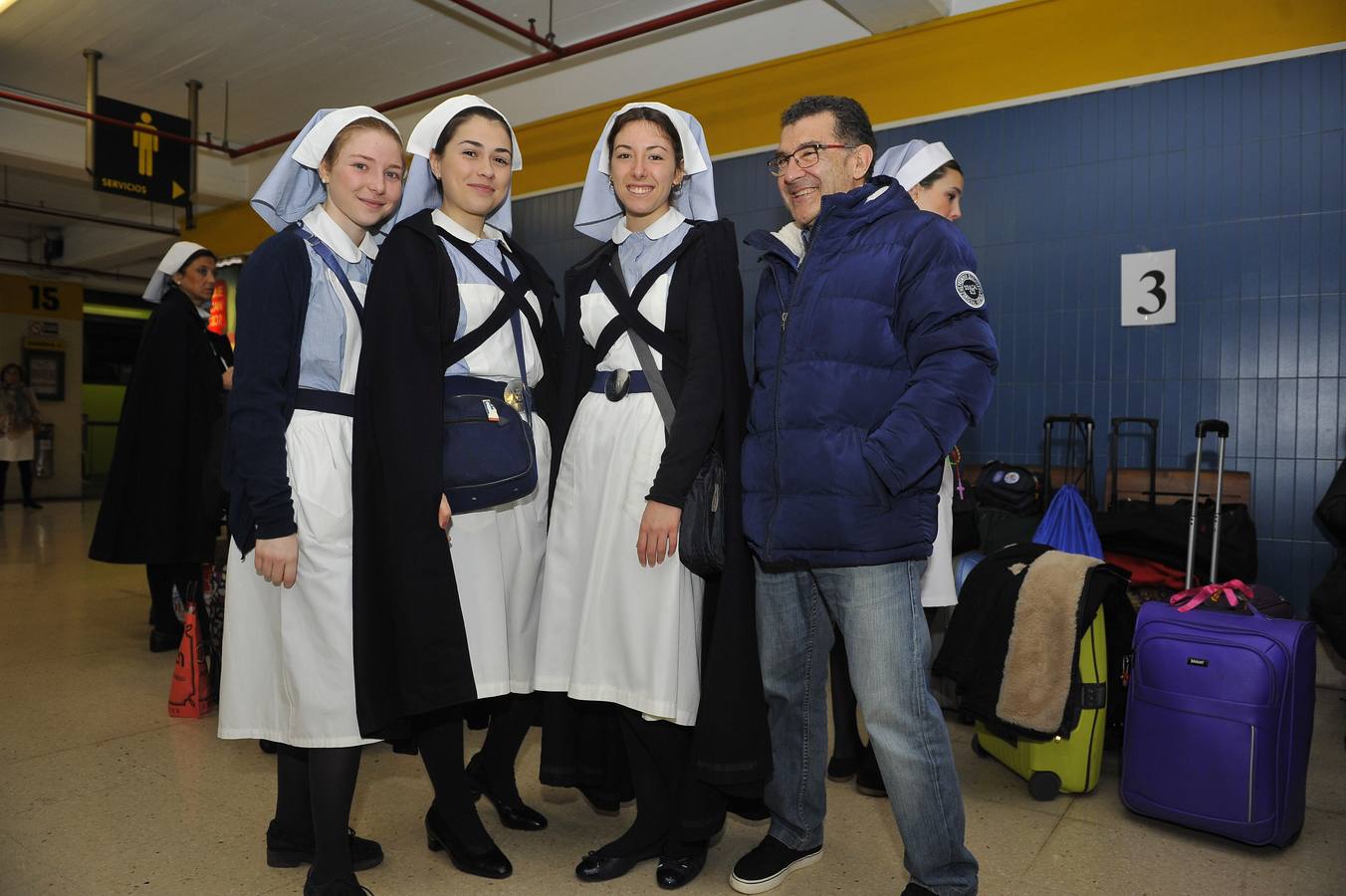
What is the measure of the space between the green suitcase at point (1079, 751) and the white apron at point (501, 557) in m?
1.52

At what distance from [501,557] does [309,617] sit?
42cm

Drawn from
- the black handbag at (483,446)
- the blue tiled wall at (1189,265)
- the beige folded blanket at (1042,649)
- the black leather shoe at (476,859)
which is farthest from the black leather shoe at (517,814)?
the blue tiled wall at (1189,265)

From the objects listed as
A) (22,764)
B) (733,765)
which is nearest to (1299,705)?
(733,765)

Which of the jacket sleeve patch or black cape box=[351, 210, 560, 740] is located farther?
black cape box=[351, 210, 560, 740]

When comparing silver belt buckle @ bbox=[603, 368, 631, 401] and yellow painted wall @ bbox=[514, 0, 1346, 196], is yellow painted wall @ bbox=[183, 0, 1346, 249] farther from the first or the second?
silver belt buckle @ bbox=[603, 368, 631, 401]

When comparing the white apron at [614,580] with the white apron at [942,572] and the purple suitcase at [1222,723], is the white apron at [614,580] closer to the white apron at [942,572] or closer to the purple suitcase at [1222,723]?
the white apron at [942,572]

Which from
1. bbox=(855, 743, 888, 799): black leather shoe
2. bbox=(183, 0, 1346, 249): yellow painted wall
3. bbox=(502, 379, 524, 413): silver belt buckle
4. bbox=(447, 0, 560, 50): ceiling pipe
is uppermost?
bbox=(447, 0, 560, 50): ceiling pipe

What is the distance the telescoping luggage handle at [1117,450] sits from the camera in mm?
4078

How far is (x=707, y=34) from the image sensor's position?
20.2ft

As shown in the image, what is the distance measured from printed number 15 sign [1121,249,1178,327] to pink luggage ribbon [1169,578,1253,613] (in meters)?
2.05

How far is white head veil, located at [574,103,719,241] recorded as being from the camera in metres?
2.10

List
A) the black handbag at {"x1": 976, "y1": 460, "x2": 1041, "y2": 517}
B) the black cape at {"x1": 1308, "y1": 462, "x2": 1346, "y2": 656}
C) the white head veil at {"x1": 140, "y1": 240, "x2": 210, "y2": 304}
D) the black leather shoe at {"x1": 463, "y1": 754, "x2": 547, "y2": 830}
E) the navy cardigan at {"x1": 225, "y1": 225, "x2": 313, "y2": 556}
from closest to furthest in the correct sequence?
the navy cardigan at {"x1": 225, "y1": 225, "x2": 313, "y2": 556}
the black leather shoe at {"x1": 463, "y1": 754, "x2": 547, "y2": 830}
the black cape at {"x1": 1308, "y1": 462, "x2": 1346, "y2": 656}
the black handbag at {"x1": 976, "y1": 460, "x2": 1041, "y2": 517}
the white head veil at {"x1": 140, "y1": 240, "x2": 210, "y2": 304}

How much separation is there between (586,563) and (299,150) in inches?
43.6

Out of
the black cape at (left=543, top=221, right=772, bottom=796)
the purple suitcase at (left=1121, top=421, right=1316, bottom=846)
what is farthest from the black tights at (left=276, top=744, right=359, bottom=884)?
the purple suitcase at (left=1121, top=421, right=1316, bottom=846)
